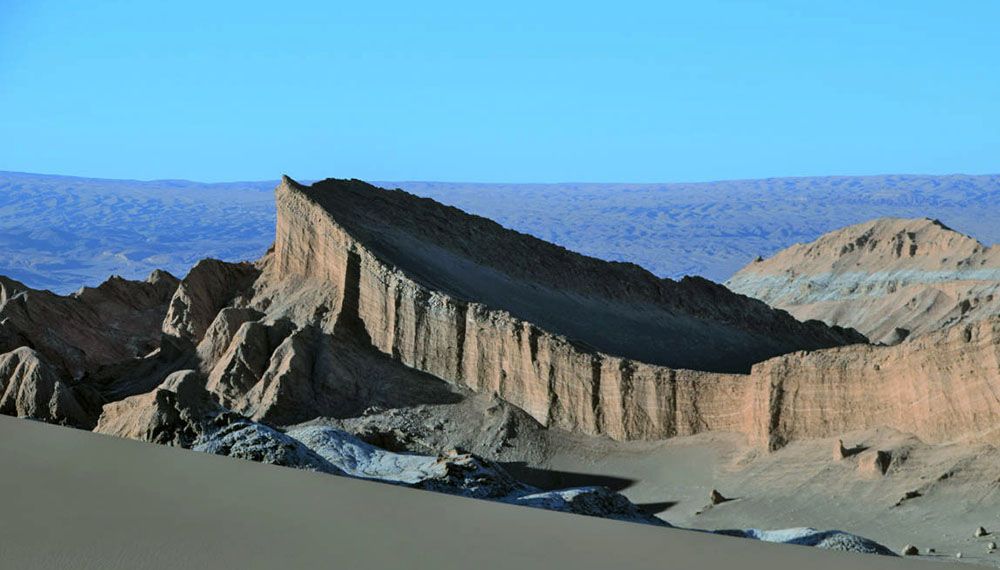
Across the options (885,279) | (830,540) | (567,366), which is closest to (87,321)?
(567,366)

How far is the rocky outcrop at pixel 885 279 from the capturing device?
264 ft

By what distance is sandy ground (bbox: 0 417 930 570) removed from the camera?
33.8 feet

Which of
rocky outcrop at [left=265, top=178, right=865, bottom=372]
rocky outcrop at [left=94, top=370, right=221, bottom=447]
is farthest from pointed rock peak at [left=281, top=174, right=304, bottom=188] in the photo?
rocky outcrop at [left=94, top=370, right=221, bottom=447]

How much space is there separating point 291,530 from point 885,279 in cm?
8591

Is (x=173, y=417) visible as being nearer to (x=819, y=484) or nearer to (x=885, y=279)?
(x=819, y=484)

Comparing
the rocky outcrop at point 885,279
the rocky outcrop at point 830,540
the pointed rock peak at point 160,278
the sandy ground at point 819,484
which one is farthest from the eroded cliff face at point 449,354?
the rocky outcrop at point 885,279

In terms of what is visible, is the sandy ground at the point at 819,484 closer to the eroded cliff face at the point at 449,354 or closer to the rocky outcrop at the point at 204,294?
the eroded cliff face at the point at 449,354

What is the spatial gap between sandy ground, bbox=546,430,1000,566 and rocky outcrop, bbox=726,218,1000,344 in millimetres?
34836

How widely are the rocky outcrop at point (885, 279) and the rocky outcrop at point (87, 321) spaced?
33.3 m

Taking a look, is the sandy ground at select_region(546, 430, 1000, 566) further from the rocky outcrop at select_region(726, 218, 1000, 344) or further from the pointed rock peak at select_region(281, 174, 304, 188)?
the rocky outcrop at select_region(726, 218, 1000, 344)

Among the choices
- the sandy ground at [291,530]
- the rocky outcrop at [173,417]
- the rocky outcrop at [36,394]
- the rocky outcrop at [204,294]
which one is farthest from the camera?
the rocky outcrop at [204,294]

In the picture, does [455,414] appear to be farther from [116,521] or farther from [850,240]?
[850,240]

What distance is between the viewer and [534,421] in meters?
43.9

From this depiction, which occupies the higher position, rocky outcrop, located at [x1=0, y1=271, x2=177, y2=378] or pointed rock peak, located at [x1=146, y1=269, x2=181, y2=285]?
pointed rock peak, located at [x1=146, y1=269, x2=181, y2=285]
